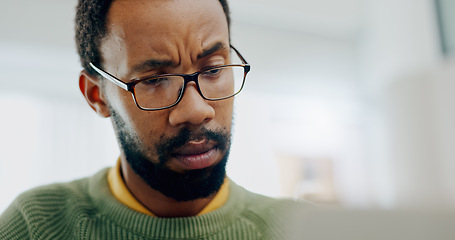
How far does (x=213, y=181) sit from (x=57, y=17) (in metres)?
0.79

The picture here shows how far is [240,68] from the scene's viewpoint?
53cm

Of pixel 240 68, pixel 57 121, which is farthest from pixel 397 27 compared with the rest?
pixel 57 121

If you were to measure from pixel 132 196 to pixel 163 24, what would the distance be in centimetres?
26

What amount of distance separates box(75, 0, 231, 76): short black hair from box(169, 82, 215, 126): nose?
12cm

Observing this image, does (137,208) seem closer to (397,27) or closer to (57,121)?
(57,121)

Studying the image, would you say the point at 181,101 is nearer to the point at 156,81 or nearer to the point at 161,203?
the point at 156,81

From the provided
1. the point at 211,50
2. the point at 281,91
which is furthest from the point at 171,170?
the point at 281,91

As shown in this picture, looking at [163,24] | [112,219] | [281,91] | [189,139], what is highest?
[163,24]

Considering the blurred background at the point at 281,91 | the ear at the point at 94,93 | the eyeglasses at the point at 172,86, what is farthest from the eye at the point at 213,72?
the blurred background at the point at 281,91

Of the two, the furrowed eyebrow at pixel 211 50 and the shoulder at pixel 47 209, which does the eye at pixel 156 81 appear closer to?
the furrowed eyebrow at pixel 211 50

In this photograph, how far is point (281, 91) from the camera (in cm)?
136

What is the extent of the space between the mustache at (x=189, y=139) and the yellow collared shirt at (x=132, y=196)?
0.10 m

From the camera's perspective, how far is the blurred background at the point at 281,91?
1084 mm

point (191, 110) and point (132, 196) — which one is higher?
point (191, 110)
